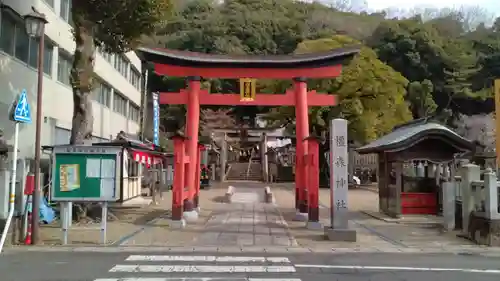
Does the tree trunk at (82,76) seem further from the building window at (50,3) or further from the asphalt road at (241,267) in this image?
the asphalt road at (241,267)

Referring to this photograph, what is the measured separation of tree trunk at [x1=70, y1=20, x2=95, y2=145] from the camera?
51.3ft

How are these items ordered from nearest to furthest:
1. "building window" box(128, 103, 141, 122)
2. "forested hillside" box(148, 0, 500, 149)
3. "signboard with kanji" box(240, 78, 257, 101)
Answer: "signboard with kanji" box(240, 78, 257, 101) < "forested hillside" box(148, 0, 500, 149) < "building window" box(128, 103, 141, 122)

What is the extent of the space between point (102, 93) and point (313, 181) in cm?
1943

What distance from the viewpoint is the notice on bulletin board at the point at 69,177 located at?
12.5 meters

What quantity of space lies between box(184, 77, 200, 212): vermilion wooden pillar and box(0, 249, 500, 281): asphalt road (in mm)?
6232

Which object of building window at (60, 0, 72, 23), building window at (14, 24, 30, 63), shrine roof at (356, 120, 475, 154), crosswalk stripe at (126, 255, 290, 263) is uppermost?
building window at (60, 0, 72, 23)

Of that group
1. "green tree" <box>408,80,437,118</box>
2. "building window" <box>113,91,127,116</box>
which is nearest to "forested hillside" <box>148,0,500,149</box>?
"green tree" <box>408,80,437,118</box>

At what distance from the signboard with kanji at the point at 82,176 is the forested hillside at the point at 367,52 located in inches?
855

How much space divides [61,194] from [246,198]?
14.5 m

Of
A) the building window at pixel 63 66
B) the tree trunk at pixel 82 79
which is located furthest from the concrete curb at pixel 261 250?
the building window at pixel 63 66

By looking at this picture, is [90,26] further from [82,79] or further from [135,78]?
[135,78]

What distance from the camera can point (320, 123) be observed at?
3303cm

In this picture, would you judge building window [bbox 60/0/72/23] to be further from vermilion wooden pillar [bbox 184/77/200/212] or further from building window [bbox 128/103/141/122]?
building window [bbox 128/103/141/122]

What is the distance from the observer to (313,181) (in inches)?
595
